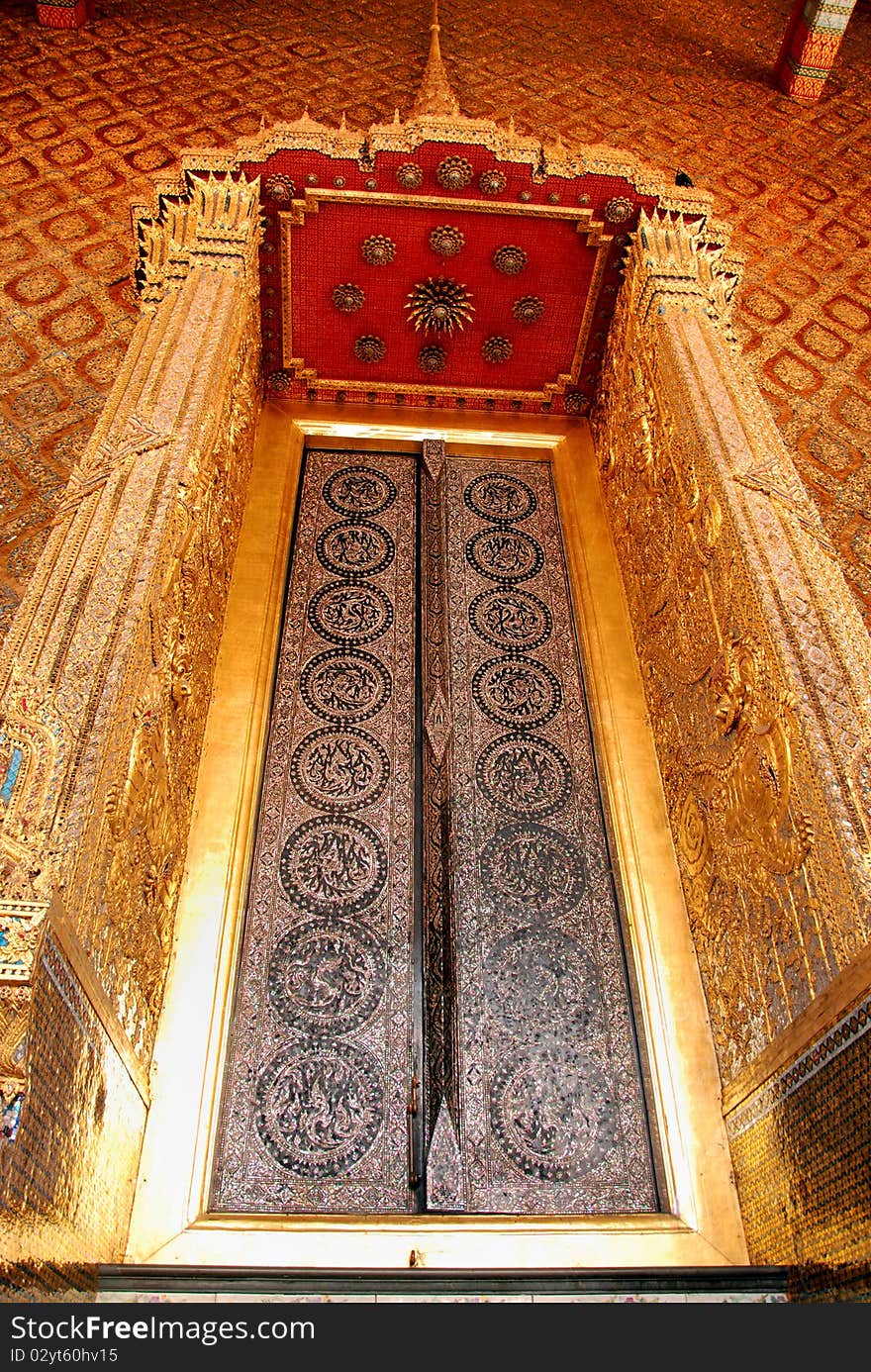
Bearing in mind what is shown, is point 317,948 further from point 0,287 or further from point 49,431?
point 0,287

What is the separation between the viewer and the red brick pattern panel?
4.27 metres

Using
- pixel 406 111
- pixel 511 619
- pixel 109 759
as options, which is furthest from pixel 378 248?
pixel 109 759

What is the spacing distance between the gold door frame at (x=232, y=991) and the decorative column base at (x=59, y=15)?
4.92 meters

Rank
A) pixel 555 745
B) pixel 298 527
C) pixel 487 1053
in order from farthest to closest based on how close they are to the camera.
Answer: pixel 298 527, pixel 555 745, pixel 487 1053

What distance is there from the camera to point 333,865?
10.7 feet

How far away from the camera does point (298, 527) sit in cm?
438

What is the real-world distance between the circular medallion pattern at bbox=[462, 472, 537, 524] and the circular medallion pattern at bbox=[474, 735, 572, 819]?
1.31 m

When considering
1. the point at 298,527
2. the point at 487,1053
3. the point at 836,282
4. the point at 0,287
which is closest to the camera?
the point at 487,1053

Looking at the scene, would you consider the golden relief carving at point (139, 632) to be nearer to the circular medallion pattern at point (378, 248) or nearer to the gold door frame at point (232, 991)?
the gold door frame at point (232, 991)

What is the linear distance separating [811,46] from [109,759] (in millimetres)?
7630

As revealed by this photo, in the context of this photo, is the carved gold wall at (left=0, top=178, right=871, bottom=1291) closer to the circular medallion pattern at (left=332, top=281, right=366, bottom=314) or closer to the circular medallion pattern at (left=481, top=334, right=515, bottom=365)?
the circular medallion pattern at (left=332, top=281, right=366, bottom=314)

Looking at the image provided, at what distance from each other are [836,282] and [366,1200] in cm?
528

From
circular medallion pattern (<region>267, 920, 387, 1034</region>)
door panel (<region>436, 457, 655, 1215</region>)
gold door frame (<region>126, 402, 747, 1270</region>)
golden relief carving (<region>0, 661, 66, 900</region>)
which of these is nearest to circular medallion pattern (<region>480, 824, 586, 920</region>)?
door panel (<region>436, 457, 655, 1215</region>)

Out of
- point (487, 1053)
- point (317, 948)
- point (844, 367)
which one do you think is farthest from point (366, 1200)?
point (844, 367)
